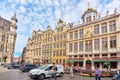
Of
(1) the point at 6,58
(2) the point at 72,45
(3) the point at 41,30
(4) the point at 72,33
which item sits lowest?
(1) the point at 6,58

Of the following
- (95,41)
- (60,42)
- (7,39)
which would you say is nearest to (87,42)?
(95,41)

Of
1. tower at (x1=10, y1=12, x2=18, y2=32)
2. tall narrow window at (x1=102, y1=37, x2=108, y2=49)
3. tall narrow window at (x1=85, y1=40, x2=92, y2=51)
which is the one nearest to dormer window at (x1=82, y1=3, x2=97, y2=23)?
tall narrow window at (x1=85, y1=40, x2=92, y2=51)

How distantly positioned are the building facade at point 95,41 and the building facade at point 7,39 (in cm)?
3837

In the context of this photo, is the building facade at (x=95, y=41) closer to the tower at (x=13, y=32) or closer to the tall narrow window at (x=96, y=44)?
the tall narrow window at (x=96, y=44)

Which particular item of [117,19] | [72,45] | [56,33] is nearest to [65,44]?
[72,45]

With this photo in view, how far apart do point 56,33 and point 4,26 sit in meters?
38.1

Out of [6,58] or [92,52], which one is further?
[6,58]

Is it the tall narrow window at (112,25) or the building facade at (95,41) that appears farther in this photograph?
the tall narrow window at (112,25)

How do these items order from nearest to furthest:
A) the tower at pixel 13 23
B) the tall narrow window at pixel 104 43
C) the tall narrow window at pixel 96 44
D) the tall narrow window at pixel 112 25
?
the tall narrow window at pixel 112 25 → the tall narrow window at pixel 104 43 → the tall narrow window at pixel 96 44 → the tower at pixel 13 23

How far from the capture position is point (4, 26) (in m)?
74.1

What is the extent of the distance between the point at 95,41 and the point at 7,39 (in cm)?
5066

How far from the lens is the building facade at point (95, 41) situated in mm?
31730

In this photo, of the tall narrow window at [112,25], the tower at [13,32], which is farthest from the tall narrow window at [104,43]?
the tower at [13,32]

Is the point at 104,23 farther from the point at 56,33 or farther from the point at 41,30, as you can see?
the point at 41,30
